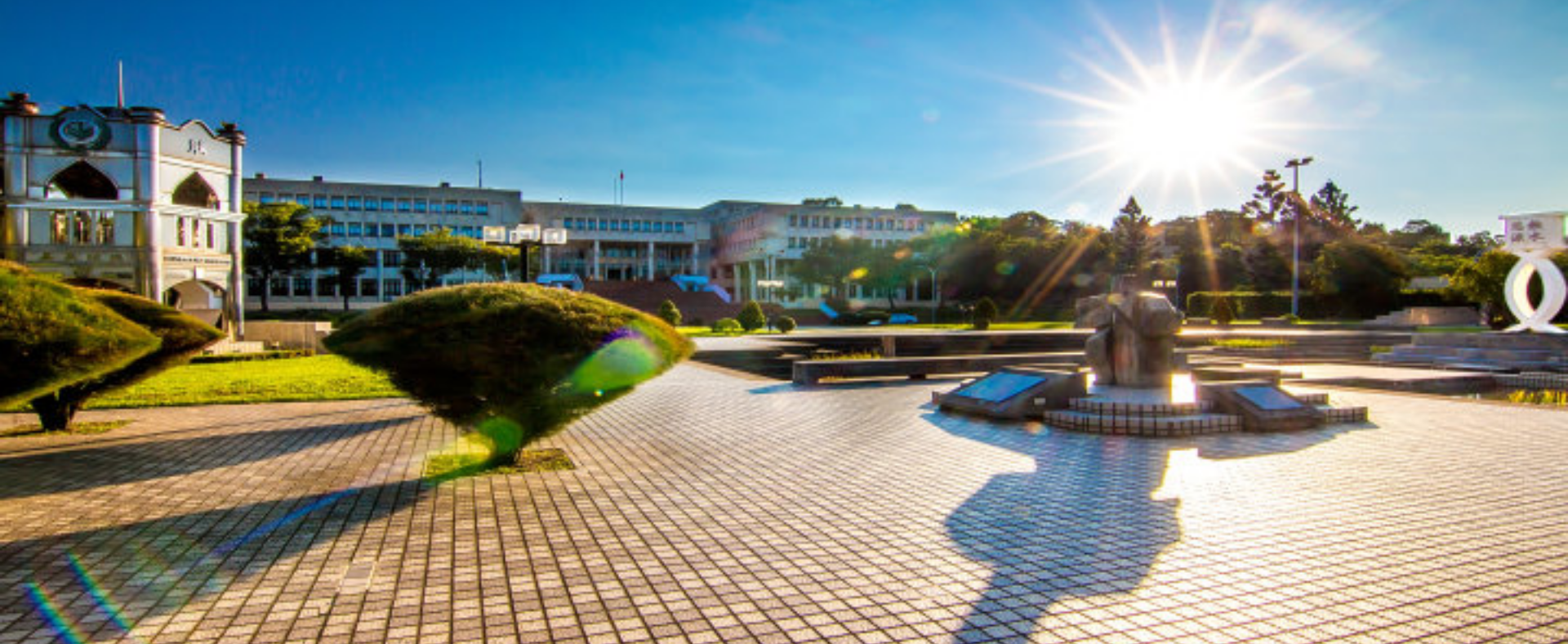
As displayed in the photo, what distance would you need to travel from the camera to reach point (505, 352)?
290 inches

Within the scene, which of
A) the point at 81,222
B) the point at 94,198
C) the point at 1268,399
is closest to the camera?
the point at 1268,399

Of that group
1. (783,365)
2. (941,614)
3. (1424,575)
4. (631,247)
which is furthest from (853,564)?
(631,247)

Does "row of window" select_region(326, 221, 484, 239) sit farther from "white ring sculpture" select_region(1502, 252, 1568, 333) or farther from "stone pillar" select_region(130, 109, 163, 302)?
"white ring sculpture" select_region(1502, 252, 1568, 333)

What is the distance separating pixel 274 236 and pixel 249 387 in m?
43.5

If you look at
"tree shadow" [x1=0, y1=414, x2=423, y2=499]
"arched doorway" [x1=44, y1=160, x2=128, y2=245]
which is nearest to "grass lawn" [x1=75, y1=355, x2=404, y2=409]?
"tree shadow" [x1=0, y1=414, x2=423, y2=499]

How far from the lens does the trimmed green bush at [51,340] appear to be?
6.70 metres

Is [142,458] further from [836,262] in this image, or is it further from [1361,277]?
[836,262]

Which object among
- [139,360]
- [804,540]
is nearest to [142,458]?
[139,360]

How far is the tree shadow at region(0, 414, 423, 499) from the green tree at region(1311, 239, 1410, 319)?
175ft

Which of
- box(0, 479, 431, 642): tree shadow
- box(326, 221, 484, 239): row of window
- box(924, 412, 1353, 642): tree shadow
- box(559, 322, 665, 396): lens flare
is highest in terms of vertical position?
box(326, 221, 484, 239): row of window

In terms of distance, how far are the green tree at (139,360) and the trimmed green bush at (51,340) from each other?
286 cm

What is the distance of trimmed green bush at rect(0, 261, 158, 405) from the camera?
6.70 m

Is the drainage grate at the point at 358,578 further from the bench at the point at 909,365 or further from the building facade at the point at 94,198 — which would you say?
the building facade at the point at 94,198

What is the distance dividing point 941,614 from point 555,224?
76.5 meters
